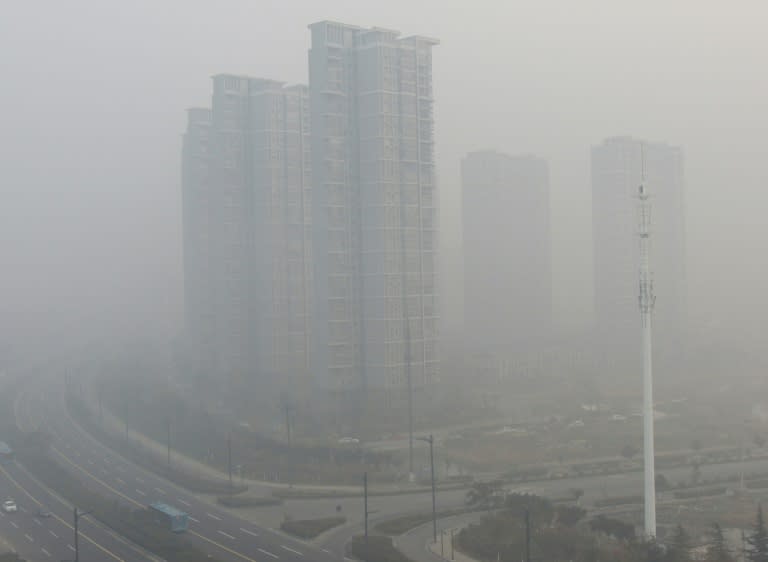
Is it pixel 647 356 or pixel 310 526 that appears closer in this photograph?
pixel 647 356

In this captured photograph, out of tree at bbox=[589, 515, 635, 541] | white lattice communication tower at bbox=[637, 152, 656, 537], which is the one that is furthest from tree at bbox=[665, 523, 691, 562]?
tree at bbox=[589, 515, 635, 541]

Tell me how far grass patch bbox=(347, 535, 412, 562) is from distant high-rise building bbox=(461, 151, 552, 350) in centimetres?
4257

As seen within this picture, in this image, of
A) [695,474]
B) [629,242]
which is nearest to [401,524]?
[695,474]

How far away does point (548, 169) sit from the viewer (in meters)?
65.7

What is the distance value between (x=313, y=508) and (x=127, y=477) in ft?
24.1

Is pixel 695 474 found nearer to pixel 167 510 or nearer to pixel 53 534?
pixel 167 510

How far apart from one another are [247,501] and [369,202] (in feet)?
44.8

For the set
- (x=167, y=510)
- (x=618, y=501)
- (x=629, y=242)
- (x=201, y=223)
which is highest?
(x=201, y=223)

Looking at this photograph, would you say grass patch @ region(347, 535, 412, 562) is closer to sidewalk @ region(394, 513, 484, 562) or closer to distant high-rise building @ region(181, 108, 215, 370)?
sidewalk @ region(394, 513, 484, 562)

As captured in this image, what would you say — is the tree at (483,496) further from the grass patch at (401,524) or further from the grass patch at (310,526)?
the grass patch at (310,526)

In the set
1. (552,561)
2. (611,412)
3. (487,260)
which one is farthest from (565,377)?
(552,561)

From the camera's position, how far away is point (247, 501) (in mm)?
24766

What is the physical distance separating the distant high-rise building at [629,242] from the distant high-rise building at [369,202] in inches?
1004

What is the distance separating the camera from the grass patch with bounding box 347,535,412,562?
731 inches
